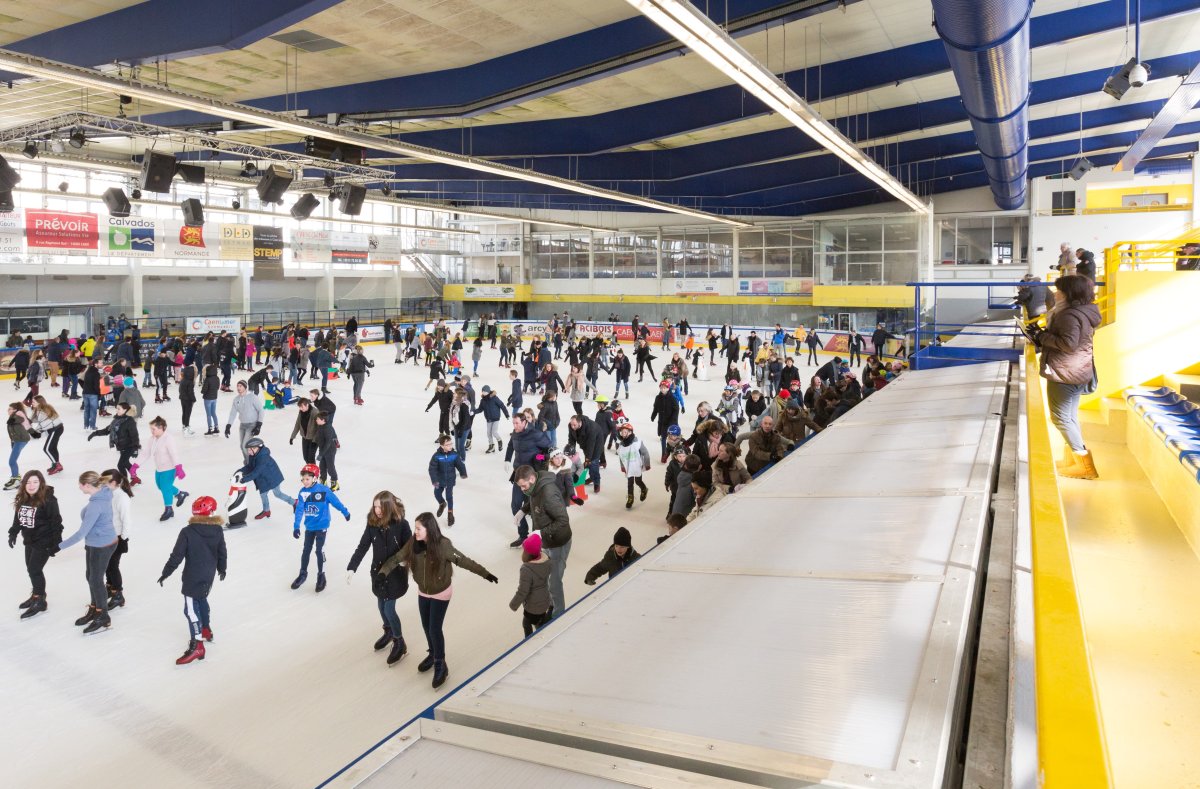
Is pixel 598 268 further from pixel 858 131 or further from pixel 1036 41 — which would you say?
pixel 1036 41

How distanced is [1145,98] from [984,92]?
1265cm

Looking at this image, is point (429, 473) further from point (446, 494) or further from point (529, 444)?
point (529, 444)

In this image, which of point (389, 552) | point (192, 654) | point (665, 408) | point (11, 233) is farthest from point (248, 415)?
point (11, 233)

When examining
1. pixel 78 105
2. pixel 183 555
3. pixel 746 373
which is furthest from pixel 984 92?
pixel 78 105

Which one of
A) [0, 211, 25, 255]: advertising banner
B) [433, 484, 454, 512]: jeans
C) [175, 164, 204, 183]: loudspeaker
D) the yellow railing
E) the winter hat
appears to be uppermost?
[175, 164, 204, 183]: loudspeaker

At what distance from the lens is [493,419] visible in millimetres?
12242

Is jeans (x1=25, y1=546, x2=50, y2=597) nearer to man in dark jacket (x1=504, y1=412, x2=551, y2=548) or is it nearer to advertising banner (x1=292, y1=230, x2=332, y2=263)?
man in dark jacket (x1=504, y1=412, x2=551, y2=548)

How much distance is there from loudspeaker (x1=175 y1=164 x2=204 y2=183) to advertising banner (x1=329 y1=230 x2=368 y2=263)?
1568 cm

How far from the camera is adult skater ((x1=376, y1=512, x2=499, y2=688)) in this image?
17.9 feet

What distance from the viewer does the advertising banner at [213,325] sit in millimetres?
29669

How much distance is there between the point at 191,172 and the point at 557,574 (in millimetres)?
18429

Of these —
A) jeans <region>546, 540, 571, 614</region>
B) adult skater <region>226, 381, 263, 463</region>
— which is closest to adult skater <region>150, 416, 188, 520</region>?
adult skater <region>226, 381, 263, 463</region>

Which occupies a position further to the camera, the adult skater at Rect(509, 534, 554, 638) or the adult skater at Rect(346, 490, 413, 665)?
the adult skater at Rect(346, 490, 413, 665)

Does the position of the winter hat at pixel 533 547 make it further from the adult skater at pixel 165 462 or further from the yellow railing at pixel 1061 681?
the adult skater at pixel 165 462
